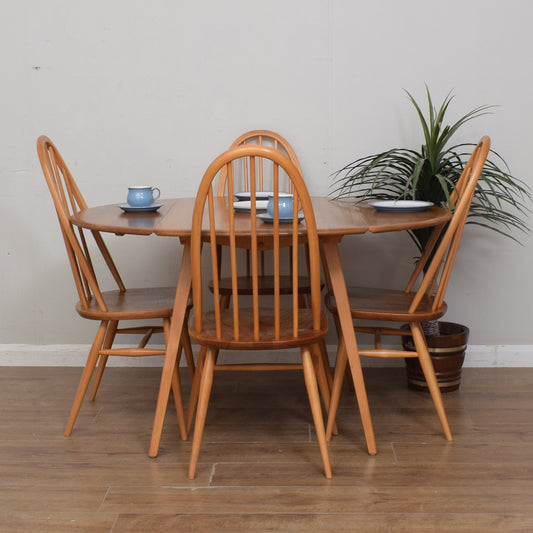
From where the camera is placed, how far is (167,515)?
1700 millimetres

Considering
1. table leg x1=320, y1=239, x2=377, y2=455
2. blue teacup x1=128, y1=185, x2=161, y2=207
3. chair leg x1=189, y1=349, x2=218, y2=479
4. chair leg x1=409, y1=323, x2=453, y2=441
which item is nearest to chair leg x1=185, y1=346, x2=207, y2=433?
chair leg x1=189, y1=349, x2=218, y2=479

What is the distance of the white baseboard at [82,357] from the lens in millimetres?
2900

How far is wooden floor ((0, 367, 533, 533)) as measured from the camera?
168cm

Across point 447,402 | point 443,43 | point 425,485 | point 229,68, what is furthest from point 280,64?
point 425,485

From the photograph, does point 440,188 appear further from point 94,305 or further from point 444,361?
point 94,305

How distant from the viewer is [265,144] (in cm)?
282

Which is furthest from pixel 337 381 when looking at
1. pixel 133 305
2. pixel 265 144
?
pixel 265 144

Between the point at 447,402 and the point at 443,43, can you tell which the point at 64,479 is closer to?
the point at 447,402

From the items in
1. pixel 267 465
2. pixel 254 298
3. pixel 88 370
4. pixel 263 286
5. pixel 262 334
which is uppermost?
pixel 254 298

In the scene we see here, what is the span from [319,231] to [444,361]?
990 mm

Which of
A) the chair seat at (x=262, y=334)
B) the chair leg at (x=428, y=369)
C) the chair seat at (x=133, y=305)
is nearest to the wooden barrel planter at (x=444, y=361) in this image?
the chair leg at (x=428, y=369)

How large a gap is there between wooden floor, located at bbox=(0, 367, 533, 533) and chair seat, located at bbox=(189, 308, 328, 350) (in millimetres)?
387

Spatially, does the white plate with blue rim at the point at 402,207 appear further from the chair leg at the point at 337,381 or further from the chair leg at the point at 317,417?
the chair leg at the point at 317,417

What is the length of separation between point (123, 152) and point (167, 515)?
1636 mm
